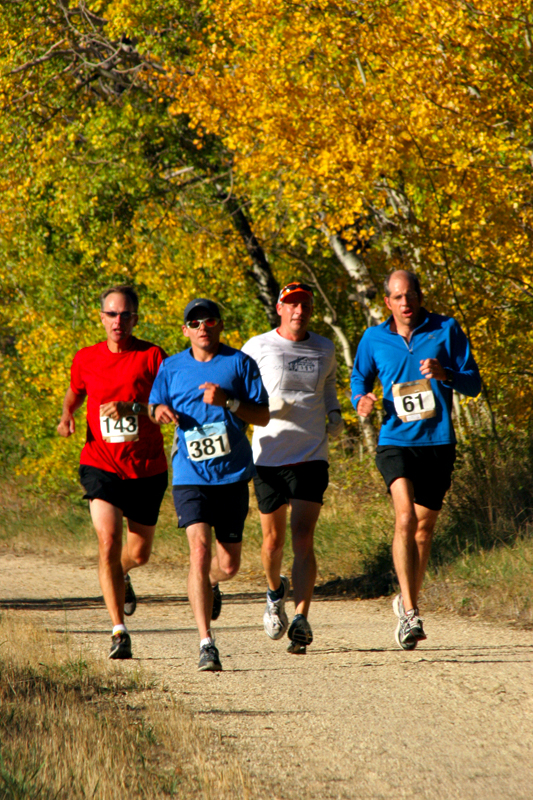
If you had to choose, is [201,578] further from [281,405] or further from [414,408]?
[414,408]

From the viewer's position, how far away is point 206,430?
235 inches

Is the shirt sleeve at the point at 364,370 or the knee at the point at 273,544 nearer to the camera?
the shirt sleeve at the point at 364,370

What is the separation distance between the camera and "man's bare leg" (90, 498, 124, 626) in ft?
20.3

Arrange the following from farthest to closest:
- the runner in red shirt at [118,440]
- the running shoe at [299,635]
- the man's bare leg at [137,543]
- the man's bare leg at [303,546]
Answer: the man's bare leg at [137,543] → the man's bare leg at [303,546] → the runner in red shirt at [118,440] → the running shoe at [299,635]

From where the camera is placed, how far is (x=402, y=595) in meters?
6.10

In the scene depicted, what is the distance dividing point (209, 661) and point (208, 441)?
1.25 meters

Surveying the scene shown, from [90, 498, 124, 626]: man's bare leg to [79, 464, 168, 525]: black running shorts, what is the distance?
68 millimetres

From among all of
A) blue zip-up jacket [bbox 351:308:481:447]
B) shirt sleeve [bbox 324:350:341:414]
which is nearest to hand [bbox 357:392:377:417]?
blue zip-up jacket [bbox 351:308:481:447]

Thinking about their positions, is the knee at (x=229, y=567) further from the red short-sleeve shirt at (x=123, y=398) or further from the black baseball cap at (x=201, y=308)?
the black baseball cap at (x=201, y=308)

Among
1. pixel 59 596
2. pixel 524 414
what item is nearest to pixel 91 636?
pixel 59 596

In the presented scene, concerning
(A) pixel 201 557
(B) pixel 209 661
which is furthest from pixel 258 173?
(B) pixel 209 661

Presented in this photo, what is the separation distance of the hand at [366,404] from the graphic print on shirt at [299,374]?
1.29 feet

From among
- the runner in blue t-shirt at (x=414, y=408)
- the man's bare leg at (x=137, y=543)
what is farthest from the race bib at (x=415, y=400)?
the man's bare leg at (x=137, y=543)

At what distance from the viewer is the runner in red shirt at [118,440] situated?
245 inches
